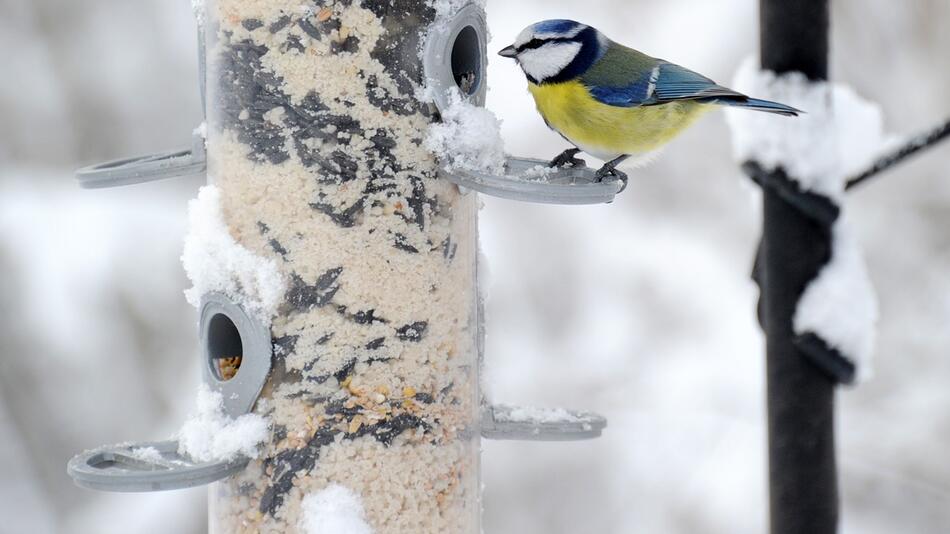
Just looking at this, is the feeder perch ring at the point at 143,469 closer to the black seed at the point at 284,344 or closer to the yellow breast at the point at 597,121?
the black seed at the point at 284,344

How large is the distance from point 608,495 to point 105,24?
11.9ft

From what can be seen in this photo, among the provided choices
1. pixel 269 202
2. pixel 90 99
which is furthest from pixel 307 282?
pixel 90 99

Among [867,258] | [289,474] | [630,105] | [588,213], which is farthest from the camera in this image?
[588,213]

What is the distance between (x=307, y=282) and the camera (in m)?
2.01

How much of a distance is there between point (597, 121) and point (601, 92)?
7cm

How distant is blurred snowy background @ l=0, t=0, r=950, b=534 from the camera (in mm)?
5520

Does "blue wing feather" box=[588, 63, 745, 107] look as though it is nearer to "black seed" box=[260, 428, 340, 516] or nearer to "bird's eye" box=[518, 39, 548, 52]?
"bird's eye" box=[518, 39, 548, 52]

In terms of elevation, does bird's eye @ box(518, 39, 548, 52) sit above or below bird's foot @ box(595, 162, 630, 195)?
above

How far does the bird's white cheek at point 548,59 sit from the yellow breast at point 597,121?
3 cm

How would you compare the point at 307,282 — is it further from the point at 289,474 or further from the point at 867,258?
the point at 867,258

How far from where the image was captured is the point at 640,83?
2693mm

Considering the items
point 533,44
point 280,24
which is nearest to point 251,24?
point 280,24

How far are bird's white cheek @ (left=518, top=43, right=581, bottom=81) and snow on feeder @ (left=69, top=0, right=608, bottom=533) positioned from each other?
0.50m

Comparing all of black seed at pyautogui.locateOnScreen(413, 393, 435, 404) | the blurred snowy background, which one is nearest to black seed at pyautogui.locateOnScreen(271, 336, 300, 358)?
black seed at pyautogui.locateOnScreen(413, 393, 435, 404)
